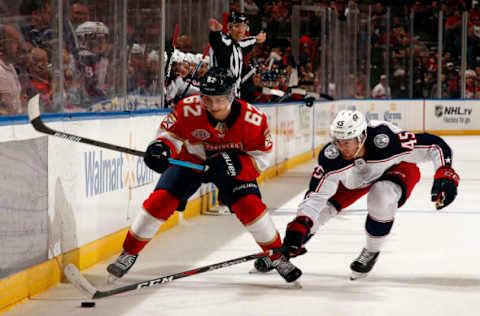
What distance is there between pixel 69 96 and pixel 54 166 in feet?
2.05

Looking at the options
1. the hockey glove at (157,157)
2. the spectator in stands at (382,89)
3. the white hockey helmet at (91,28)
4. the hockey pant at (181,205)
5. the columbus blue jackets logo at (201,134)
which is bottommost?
the spectator in stands at (382,89)

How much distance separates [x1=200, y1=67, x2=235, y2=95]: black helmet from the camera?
13.5 ft

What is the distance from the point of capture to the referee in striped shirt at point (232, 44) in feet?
23.2

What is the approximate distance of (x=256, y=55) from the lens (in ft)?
42.4

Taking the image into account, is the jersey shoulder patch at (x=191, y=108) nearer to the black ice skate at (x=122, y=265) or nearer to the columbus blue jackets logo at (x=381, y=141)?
the black ice skate at (x=122, y=265)

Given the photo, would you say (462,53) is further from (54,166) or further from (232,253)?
(54,166)

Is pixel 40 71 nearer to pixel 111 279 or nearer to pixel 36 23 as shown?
pixel 36 23

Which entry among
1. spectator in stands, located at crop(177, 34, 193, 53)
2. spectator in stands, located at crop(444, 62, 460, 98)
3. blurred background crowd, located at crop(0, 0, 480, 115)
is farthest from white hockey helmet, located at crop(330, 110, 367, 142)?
spectator in stands, located at crop(444, 62, 460, 98)

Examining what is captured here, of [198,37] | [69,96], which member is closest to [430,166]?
[198,37]

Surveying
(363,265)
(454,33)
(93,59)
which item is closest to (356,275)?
(363,265)

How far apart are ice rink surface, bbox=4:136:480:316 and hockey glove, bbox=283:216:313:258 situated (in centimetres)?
21

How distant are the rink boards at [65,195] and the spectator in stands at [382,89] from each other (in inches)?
475

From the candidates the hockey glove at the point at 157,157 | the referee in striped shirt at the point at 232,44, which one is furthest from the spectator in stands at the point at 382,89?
the hockey glove at the point at 157,157

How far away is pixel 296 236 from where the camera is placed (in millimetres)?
4363
